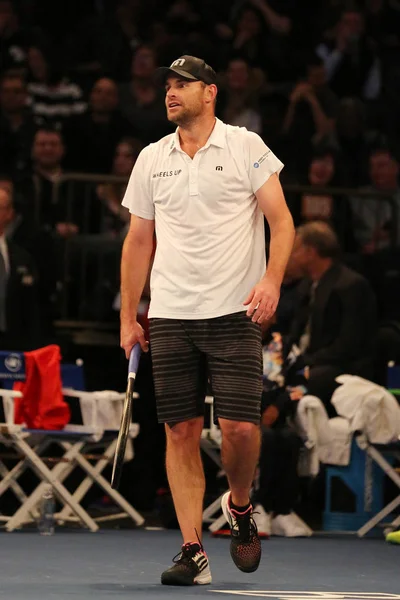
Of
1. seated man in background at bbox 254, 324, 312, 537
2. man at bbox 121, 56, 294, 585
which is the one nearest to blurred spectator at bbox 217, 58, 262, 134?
seated man in background at bbox 254, 324, 312, 537

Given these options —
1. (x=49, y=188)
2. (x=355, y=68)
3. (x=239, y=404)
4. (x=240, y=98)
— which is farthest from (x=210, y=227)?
(x=355, y=68)

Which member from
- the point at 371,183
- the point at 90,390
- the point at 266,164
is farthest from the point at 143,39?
the point at 266,164

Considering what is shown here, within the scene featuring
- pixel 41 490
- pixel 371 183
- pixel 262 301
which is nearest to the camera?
pixel 262 301

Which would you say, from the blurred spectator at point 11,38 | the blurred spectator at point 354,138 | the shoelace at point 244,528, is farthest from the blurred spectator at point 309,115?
the shoelace at point 244,528

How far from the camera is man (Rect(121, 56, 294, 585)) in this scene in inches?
238

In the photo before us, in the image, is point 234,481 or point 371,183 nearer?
point 234,481

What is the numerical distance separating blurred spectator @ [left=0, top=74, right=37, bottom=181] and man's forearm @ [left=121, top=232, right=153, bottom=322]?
624 centimetres

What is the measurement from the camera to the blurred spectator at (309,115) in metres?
12.7

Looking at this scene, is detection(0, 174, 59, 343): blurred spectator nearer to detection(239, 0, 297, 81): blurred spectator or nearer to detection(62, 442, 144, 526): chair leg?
detection(62, 442, 144, 526): chair leg

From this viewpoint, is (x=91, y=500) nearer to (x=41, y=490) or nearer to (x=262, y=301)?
(x=41, y=490)

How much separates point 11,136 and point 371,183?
10.0 ft

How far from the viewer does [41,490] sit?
28.7 feet

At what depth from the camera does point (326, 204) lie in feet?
38.0

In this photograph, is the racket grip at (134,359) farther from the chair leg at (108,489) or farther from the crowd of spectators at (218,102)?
the crowd of spectators at (218,102)
